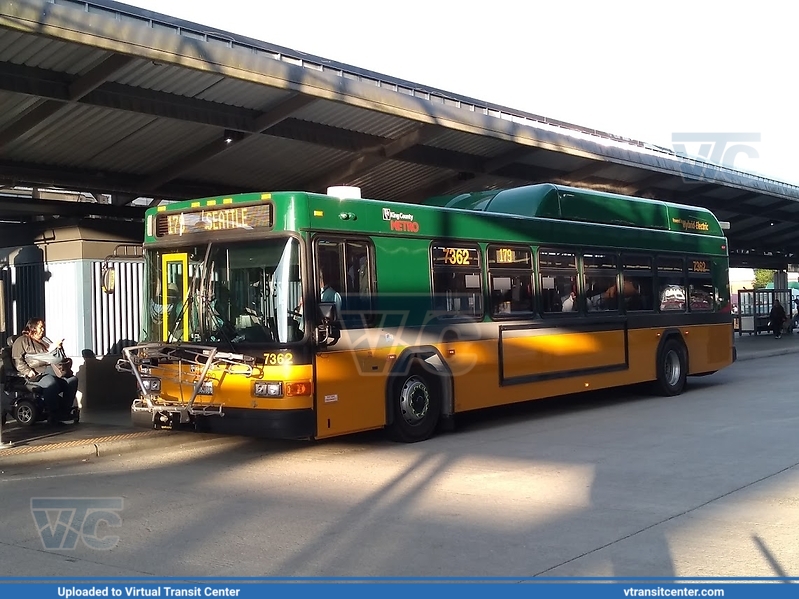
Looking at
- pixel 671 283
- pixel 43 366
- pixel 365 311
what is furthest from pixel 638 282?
pixel 43 366

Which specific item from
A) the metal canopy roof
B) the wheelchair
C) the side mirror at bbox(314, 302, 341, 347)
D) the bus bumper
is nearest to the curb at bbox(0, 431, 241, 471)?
the bus bumper

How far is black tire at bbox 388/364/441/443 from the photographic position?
1098 cm

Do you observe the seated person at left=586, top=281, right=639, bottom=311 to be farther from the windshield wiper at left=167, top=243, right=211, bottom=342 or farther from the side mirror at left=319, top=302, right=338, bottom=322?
the windshield wiper at left=167, top=243, right=211, bottom=342

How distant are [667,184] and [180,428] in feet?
50.0

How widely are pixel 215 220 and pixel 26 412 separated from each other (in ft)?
14.7

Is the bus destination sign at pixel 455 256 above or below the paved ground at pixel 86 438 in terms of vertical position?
above

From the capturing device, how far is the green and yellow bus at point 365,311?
9773 mm

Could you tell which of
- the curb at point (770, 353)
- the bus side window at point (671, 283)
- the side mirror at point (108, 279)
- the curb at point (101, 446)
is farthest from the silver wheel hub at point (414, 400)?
the curb at point (770, 353)

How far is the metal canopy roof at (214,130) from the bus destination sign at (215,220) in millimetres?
1742

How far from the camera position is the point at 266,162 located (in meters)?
15.1

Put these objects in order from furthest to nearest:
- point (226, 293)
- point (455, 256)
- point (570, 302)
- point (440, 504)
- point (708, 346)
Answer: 1. point (708, 346)
2. point (570, 302)
3. point (455, 256)
4. point (226, 293)
5. point (440, 504)

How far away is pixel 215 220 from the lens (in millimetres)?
10344
